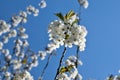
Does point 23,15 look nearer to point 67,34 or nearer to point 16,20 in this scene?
point 16,20

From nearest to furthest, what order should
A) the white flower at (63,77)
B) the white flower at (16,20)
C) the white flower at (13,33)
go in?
1. the white flower at (63,77)
2. the white flower at (16,20)
3. the white flower at (13,33)

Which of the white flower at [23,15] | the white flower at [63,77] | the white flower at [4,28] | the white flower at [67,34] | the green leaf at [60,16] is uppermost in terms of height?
the white flower at [23,15]

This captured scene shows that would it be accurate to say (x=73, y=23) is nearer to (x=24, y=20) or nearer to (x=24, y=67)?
(x=24, y=67)

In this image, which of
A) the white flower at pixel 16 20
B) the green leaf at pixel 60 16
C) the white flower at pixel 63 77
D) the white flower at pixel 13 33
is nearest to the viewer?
the white flower at pixel 63 77

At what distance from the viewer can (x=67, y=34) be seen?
6.91 meters

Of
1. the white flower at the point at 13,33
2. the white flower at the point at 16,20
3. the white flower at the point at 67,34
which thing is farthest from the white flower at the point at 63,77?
the white flower at the point at 13,33

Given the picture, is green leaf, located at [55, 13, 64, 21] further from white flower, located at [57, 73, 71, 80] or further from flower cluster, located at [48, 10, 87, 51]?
white flower, located at [57, 73, 71, 80]

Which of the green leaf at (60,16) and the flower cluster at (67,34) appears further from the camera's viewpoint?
the green leaf at (60,16)

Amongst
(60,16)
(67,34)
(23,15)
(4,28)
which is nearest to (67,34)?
(67,34)

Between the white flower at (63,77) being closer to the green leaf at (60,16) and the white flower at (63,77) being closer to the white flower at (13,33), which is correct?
the green leaf at (60,16)

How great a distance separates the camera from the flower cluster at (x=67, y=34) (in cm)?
674

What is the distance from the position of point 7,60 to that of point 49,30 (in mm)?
6264

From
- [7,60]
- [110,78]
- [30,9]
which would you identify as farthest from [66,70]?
[30,9]

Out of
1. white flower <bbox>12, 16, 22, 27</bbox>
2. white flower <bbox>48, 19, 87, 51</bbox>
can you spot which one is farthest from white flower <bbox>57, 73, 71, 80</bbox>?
white flower <bbox>12, 16, 22, 27</bbox>
